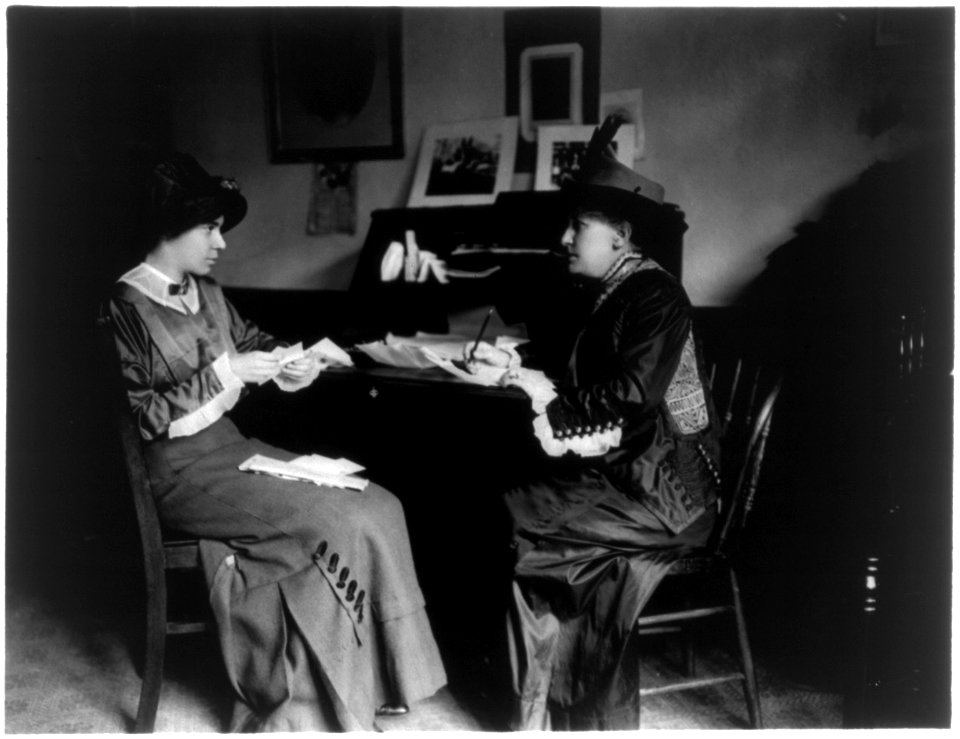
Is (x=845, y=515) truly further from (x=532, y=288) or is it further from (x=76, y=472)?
(x=76, y=472)

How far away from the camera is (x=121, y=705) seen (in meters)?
2.37

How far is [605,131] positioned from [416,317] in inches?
42.5

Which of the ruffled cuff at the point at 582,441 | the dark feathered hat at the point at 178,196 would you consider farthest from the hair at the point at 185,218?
the ruffled cuff at the point at 582,441

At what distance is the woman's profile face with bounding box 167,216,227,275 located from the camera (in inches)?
88.8

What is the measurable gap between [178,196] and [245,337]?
53 centimetres

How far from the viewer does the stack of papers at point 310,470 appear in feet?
7.13

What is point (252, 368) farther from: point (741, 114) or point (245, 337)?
point (741, 114)

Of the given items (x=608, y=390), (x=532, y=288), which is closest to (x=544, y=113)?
(x=532, y=288)

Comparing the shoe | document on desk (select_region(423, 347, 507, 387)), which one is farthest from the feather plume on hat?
the shoe

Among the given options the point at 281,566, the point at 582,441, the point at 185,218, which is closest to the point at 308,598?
the point at 281,566

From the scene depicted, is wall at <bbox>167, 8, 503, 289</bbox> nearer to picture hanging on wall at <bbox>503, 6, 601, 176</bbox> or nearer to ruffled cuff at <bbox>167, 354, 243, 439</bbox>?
picture hanging on wall at <bbox>503, 6, 601, 176</bbox>

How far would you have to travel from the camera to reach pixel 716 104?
2.80 meters

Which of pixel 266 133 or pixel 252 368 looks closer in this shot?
pixel 252 368

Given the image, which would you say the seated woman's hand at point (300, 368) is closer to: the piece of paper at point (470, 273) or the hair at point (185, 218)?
the hair at point (185, 218)
